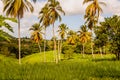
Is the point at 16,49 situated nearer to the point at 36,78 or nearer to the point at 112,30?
the point at 112,30

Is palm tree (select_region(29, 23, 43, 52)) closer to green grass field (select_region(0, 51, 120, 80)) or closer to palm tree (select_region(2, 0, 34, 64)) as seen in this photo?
palm tree (select_region(2, 0, 34, 64))

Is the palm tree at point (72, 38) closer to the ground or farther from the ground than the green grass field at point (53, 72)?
farther from the ground

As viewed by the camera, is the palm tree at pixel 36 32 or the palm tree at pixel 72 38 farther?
the palm tree at pixel 72 38

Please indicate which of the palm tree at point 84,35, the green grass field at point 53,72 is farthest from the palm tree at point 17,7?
the palm tree at point 84,35

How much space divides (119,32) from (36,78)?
41.6m

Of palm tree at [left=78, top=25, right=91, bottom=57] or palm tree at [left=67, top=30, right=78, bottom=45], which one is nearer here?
palm tree at [left=78, top=25, right=91, bottom=57]

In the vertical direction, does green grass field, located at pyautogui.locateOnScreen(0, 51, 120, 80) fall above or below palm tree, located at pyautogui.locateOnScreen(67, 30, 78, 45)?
below

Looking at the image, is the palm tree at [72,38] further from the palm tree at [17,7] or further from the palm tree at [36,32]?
the palm tree at [17,7]

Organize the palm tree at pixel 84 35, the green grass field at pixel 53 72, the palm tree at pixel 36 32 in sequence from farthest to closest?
the palm tree at pixel 84 35 < the palm tree at pixel 36 32 < the green grass field at pixel 53 72

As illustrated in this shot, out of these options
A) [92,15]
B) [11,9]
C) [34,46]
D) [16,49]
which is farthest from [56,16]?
[34,46]

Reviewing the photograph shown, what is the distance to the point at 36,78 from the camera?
835 cm

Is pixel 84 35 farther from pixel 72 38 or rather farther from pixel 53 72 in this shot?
pixel 53 72

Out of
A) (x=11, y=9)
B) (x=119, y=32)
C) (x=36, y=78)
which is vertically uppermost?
(x=11, y=9)

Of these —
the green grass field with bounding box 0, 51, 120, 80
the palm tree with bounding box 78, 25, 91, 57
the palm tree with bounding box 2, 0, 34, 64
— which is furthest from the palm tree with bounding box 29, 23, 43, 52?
the green grass field with bounding box 0, 51, 120, 80
